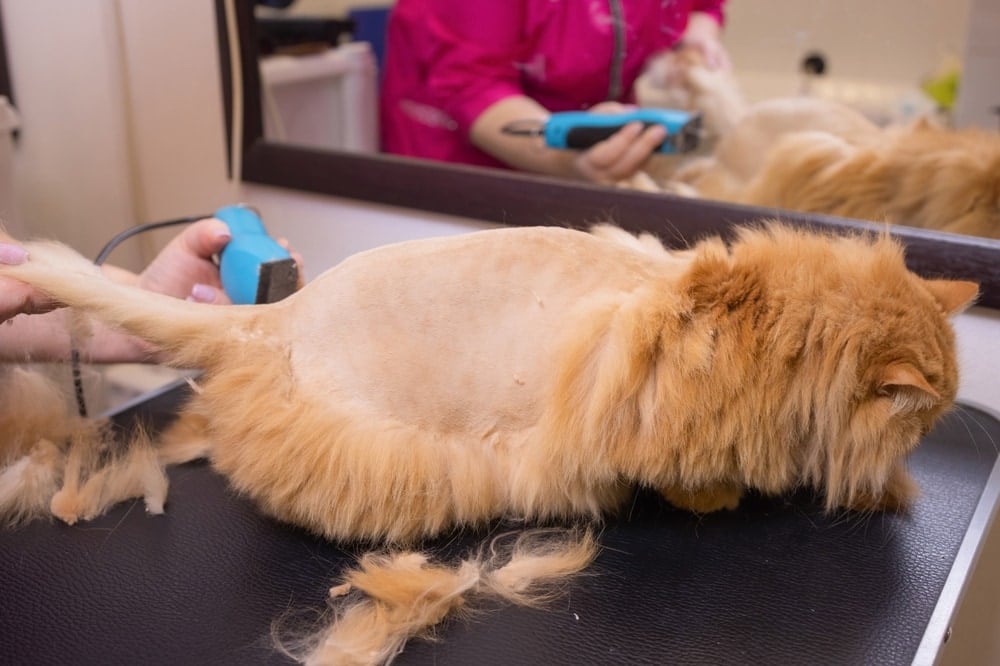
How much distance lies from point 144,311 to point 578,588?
1.25 feet

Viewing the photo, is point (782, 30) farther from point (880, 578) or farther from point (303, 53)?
point (880, 578)

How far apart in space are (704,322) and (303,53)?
1.29 m

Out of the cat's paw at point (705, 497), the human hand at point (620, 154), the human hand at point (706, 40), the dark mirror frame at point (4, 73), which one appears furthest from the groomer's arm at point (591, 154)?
the dark mirror frame at point (4, 73)

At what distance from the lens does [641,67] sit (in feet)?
4.45

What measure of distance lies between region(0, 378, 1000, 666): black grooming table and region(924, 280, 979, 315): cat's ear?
173 millimetres

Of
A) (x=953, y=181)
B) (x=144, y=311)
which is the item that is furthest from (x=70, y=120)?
(x=953, y=181)

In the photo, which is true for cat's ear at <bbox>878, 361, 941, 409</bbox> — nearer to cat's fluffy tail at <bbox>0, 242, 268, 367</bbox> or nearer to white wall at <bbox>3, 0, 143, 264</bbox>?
cat's fluffy tail at <bbox>0, 242, 268, 367</bbox>

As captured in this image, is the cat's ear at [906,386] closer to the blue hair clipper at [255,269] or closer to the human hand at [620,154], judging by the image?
the blue hair clipper at [255,269]

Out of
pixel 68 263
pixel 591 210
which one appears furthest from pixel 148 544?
pixel 591 210

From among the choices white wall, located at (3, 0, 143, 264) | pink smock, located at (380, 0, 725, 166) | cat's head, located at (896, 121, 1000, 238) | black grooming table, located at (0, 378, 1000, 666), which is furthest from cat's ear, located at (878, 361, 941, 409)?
white wall, located at (3, 0, 143, 264)

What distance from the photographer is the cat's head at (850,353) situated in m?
0.64

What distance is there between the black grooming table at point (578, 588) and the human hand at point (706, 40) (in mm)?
824

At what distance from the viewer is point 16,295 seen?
668 millimetres

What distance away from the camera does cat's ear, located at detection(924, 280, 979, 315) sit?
0.72m
